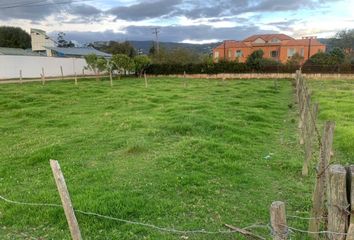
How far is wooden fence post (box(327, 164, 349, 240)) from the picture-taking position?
366 centimetres

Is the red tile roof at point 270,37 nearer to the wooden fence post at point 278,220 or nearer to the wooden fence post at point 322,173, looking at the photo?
the wooden fence post at point 322,173

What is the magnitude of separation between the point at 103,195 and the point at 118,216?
31.5 inches

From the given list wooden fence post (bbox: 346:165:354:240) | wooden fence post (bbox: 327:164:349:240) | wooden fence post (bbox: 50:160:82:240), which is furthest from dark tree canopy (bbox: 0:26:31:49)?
wooden fence post (bbox: 346:165:354:240)

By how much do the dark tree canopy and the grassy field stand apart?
72750mm

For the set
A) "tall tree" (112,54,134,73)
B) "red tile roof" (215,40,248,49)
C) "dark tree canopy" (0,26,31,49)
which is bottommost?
"tall tree" (112,54,134,73)

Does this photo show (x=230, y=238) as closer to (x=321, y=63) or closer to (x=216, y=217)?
(x=216, y=217)

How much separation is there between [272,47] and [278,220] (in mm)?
81847

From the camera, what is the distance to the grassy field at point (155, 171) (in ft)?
20.2

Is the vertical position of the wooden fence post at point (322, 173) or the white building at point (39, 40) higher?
the white building at point (39, 40)

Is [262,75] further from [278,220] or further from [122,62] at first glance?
[278,220]

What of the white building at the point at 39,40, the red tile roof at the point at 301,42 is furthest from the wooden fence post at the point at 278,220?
the red tile roof at the point at 301,42

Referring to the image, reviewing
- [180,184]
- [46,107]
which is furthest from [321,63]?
[180,184]

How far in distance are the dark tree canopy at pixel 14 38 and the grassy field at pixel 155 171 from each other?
72750 mm

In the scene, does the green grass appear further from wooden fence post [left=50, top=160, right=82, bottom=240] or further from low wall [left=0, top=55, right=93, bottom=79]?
low wall [left=0, top=55, right=93, bottom=79]
